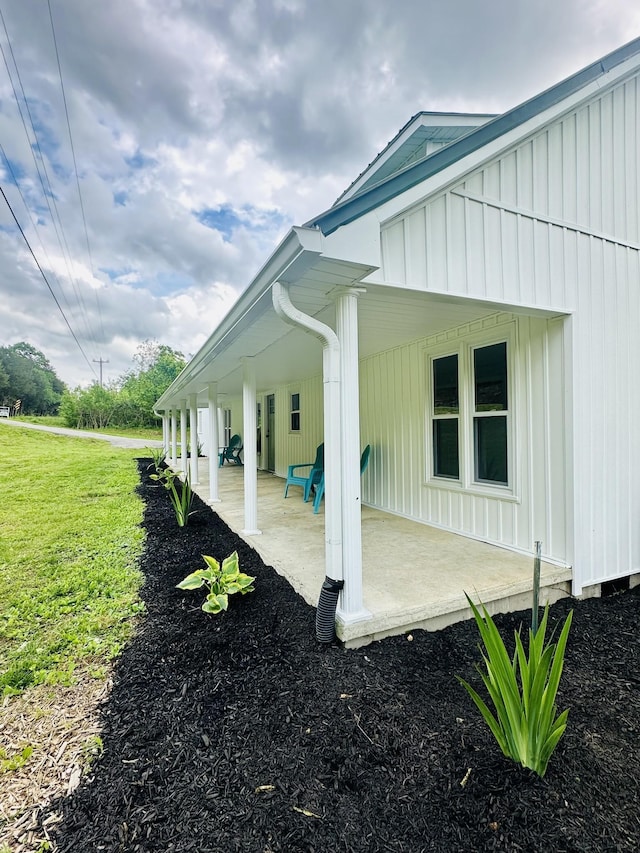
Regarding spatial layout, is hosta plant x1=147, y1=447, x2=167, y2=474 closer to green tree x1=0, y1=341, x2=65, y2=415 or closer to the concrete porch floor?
the concrete porch floor

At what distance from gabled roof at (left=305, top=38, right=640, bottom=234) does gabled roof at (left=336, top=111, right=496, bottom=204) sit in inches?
56.4

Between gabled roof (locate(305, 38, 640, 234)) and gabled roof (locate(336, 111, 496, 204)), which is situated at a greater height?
gabled roof (locate(336, 111, 496, 204))

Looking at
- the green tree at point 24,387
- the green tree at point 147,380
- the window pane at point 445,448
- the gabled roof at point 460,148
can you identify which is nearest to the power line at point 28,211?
the green tree at point 147,380

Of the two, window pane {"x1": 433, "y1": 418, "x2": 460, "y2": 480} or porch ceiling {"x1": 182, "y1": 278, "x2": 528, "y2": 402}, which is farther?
window pane {"x1": 433, "y1": 418, "x2": 460, "y2": 480}

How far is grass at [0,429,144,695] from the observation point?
2.49 m

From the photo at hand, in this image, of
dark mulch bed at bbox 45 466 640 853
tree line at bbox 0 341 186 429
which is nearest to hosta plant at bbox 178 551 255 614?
dark mulch bed at bbox 45 466 640 853

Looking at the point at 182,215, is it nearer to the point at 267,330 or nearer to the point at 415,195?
the point at 267,330

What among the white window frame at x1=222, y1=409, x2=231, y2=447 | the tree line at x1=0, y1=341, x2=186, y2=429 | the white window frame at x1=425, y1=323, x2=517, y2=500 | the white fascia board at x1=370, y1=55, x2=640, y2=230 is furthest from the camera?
the tree line at x1=0, y1=341, x2=186, y2=429

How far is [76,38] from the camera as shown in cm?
648

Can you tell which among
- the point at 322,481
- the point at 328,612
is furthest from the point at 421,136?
the point at 328,612

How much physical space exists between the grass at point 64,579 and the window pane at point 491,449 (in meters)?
3.31

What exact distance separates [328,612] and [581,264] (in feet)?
10.6

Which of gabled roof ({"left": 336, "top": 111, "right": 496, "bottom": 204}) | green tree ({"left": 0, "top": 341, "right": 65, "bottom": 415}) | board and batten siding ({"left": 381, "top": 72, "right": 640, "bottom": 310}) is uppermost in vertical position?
green tree ({"left": 0, "top": 341, "right": 65, "bottom": 415})

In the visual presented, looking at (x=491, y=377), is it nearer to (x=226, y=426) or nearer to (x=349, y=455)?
(x=349, y=455)
